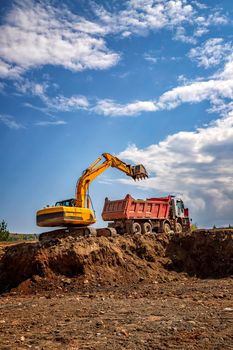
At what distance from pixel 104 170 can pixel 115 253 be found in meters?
9.41

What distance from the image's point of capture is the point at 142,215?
26.3m

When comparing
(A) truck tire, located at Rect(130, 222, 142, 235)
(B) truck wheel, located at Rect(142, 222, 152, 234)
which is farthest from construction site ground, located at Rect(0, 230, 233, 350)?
(B) truck wheel, located at Rect(142, 222, 152, 234)

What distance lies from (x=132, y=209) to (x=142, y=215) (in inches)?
39.1

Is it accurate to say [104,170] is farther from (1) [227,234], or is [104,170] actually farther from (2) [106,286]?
(2) [106,286]

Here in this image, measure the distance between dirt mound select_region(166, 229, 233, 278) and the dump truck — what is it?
18.3 ft

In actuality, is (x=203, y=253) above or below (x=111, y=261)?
above

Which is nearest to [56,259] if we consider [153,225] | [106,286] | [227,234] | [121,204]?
[106,286]

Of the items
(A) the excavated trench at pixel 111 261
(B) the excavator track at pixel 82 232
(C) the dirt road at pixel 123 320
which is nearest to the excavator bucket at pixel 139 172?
(B) the excavator track at pixel 82 232

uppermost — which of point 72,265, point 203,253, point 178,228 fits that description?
point 178,228

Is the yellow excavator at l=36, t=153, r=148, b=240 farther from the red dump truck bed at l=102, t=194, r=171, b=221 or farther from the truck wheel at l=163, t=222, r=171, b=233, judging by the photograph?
the truck wheel at l=163, t=222, r=171, b=233

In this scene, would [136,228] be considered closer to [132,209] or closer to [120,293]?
[132,209]

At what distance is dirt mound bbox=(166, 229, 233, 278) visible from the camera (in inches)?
717

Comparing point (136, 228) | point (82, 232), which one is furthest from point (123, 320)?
point (136, 228)

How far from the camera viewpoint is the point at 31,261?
1590 cm
